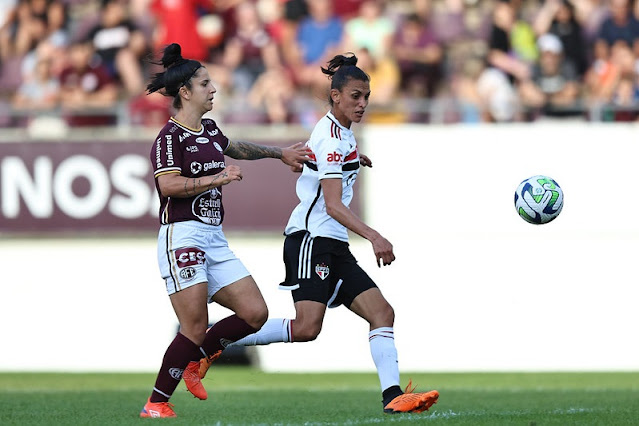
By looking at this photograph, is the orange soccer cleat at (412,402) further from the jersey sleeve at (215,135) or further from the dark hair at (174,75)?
the dark hair at (174,75)

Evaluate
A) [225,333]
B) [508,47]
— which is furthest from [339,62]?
[508,47]

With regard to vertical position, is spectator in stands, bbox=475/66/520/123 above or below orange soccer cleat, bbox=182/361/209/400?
above

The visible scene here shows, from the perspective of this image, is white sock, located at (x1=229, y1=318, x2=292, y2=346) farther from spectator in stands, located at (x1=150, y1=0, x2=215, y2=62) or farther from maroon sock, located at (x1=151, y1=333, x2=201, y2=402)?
spectator in stands, located at (x1=150, y1=0, x2=215, y2=62)

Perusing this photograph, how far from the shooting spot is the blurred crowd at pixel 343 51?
16109mm

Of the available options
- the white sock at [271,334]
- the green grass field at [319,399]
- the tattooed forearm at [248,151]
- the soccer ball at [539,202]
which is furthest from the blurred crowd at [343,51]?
the white sock at [271,334]

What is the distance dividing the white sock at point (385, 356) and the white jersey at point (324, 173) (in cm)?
74

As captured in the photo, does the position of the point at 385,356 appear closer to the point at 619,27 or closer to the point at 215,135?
the point at 215,135

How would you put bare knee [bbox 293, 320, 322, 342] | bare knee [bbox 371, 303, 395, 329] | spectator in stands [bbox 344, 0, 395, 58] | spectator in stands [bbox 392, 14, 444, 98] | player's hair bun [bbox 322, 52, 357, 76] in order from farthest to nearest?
spectator in stands [bbox 344, 0, 395, 58] < spectator in stands [bbox 392, 14, 444, 98] < player's hair bun [bbox 322, 52, 357, 76] < bare knee [bbox 293, 320, 322, 342] < bare knee [bbox 371, 303, 395, 329]

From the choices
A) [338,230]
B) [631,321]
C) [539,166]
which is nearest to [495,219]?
[539,166]

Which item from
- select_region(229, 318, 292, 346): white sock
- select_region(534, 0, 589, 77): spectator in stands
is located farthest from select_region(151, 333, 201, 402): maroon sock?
select_region(534, 0, 589, 77): spectator in stands

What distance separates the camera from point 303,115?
16031mm

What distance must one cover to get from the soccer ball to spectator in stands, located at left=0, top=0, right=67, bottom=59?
9603 mm

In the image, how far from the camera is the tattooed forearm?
8.88 metres

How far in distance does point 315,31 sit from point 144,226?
3429 mm
